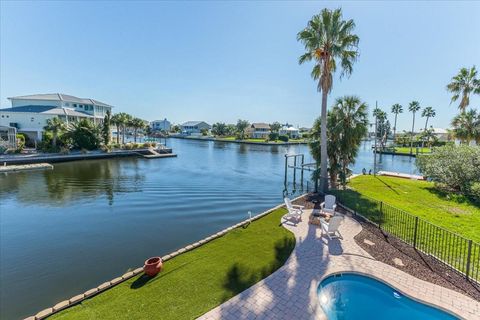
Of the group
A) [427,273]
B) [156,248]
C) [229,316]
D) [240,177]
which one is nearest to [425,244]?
[427,273]

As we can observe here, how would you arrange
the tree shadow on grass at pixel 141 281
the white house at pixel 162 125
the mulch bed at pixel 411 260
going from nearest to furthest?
the mulch bed at pixel 411 260 < the tree shadow on grass at pixel 141 281 < the white house at pixel 162 125

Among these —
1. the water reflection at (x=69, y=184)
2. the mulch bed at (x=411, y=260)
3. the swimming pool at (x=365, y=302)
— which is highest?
the mulch bed at (x=411, y=260)

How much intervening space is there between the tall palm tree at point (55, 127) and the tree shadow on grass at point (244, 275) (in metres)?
38.7

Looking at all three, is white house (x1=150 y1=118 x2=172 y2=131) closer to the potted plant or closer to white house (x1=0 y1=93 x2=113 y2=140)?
white house (x1=0 y1=93 x2=113 y2=140)

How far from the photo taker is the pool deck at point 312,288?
4.96 meters

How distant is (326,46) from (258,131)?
280 ft

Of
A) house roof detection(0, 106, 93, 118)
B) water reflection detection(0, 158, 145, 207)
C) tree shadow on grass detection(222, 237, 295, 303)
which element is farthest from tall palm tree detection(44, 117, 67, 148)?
tree shadow on grass detection(222, 237, 295, 303)

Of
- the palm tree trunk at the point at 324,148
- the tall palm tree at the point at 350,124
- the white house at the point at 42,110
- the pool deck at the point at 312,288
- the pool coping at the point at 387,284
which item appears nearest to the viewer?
the pool deck at the point at 312,288

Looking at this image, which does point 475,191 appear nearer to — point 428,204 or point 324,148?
point 428,204

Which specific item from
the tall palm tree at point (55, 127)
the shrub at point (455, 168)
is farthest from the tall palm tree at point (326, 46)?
the tall palm tree at point (55, 127)

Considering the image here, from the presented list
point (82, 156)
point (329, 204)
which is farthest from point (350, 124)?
point (82, 156)

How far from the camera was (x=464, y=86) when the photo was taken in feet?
80.6

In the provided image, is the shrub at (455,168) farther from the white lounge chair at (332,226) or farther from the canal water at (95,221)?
the canal water at (95,221)

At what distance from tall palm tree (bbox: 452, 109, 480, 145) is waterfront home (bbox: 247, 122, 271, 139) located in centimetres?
6742
